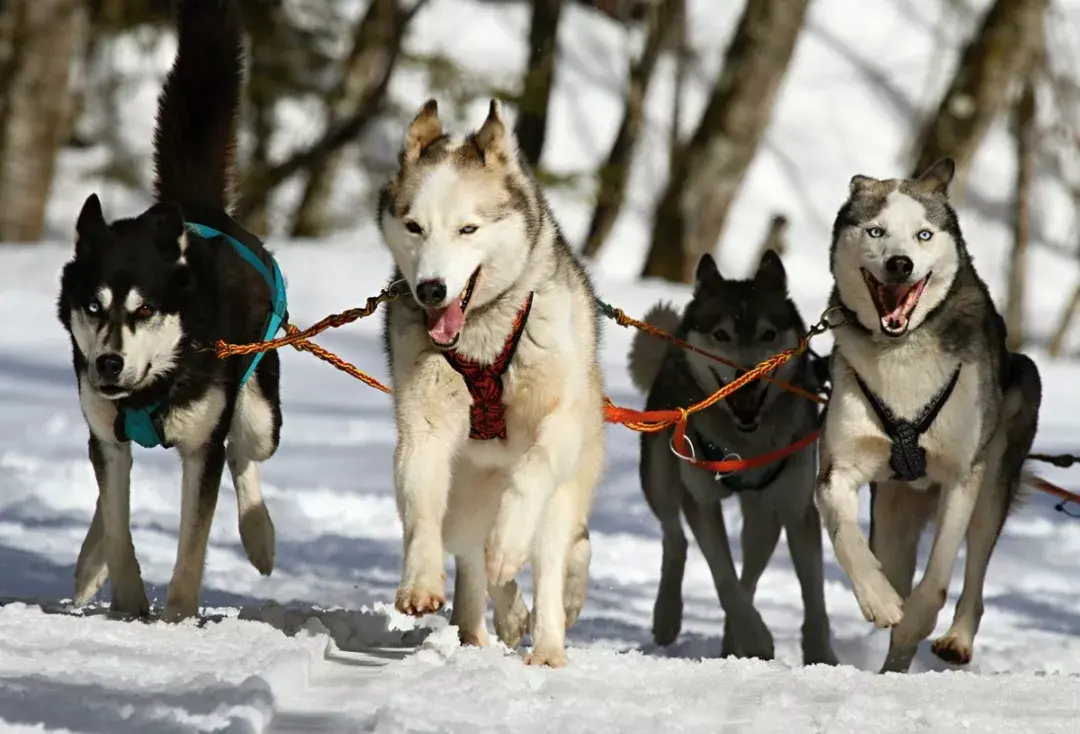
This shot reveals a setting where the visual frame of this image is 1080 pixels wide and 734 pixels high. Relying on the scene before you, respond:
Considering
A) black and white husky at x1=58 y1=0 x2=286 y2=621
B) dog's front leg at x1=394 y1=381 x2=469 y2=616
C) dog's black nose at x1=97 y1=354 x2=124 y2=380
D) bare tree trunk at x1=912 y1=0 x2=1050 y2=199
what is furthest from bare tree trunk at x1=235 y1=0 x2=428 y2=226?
dog's front leg at x1=394 y1=381 x2=469 y2=616

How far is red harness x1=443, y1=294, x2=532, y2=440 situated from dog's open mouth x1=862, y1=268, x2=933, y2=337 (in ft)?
3.85

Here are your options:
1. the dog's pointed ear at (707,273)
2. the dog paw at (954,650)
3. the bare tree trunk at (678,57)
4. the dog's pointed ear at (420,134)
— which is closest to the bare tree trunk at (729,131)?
the bare tree trunk at (678,57)

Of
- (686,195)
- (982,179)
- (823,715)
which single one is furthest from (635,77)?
(823,715)

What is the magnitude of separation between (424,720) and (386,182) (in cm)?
175

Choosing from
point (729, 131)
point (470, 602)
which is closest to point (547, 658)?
point (470, 602)

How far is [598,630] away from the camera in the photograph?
20.7ft

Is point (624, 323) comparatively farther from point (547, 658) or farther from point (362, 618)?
point (547, 658)

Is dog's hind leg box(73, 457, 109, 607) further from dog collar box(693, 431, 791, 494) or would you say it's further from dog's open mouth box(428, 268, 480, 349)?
dog collar box(693, 431, 791, 494)

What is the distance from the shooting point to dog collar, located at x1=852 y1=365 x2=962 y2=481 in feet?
15.8

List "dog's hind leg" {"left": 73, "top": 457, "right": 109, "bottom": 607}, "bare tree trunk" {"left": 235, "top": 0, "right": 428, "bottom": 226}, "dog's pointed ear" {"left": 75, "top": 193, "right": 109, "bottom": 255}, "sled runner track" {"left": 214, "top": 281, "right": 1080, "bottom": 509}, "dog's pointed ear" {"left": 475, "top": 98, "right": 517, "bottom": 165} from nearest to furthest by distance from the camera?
"dog's pointed ear" {"left": 475, "top": 98, "right": 517, "bottom": 165} < "dog's pointed ear" {"left": 75, "top": 193, "right": 109, "bottom": 255} < "sled runner track" {"left": 214, "top": 281, "right": 1080, "bottom": 509} < "dog's hind leg" {"left": 73, "top": 457, "right": 109, "bottom": 607} < "bare tree trunk" {"left": 235, "top": 0, "right": 428, "bottom": 226}

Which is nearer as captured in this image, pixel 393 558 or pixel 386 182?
pixel 386 182

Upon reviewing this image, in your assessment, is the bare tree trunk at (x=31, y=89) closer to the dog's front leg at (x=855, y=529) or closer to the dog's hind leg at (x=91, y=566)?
the dog's hind leg at (x=91, y=566)

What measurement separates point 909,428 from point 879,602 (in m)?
0.53

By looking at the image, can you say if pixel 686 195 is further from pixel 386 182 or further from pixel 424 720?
pixel 424 720
